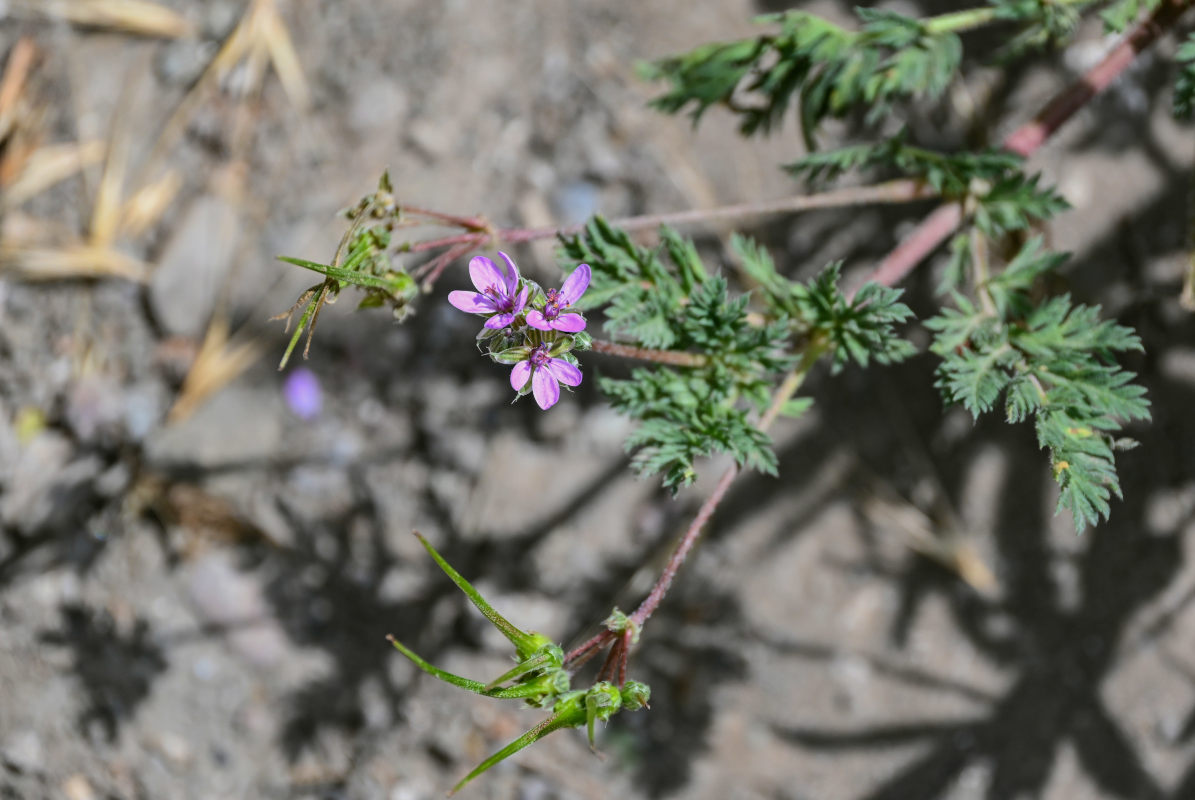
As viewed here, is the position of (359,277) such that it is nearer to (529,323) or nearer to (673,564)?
(529,323)

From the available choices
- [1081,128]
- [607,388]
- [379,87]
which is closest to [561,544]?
[607,388]

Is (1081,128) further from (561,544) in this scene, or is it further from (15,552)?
(15,552)

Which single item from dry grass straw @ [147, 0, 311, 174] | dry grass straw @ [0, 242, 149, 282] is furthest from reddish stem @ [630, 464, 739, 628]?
dry grass straw @ [0, 242, 149, 282]

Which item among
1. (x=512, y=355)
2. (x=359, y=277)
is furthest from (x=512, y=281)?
(x=359, y=277)

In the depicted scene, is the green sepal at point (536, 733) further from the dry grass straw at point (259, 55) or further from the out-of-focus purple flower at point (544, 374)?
the dry grass straw at point (259, 55)

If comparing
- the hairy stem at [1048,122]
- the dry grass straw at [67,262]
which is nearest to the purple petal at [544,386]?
the hairy stem at [1048,122]
